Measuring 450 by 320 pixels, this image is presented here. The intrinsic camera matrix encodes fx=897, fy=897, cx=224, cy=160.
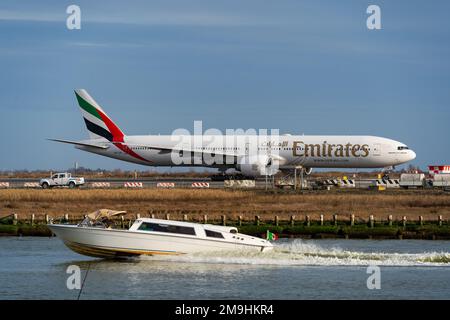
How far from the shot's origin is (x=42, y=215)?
205 feet

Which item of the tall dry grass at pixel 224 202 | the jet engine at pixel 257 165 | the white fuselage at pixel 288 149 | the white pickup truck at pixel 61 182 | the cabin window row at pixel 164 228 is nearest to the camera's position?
the cabin window row at pixel 164 228

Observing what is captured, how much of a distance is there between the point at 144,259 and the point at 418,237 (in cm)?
2014

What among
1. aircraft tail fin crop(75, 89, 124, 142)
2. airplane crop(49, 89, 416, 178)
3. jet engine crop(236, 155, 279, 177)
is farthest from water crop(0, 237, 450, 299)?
aircraft tail fin crop(75, 89, 124, 142)

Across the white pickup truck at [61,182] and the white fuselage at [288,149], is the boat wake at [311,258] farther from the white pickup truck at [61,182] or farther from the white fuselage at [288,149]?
the white pickup truck at [61,182]

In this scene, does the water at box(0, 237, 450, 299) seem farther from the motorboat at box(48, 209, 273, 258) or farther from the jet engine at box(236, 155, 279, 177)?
the jet engine at box(236, 155, 279, 177)

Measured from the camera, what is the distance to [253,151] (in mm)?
98250

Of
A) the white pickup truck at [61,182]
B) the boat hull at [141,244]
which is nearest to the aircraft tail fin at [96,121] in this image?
the white pickup truck at [61,182]

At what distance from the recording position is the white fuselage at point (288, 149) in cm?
9594

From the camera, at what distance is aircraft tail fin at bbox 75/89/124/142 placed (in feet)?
340

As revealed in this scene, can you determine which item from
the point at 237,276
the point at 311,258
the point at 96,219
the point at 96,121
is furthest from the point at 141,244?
the point at 96,121

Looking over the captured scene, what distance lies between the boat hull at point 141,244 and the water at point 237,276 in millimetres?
377

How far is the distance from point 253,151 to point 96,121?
1938cm

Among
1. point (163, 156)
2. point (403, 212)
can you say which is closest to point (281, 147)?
point (163, 156)
